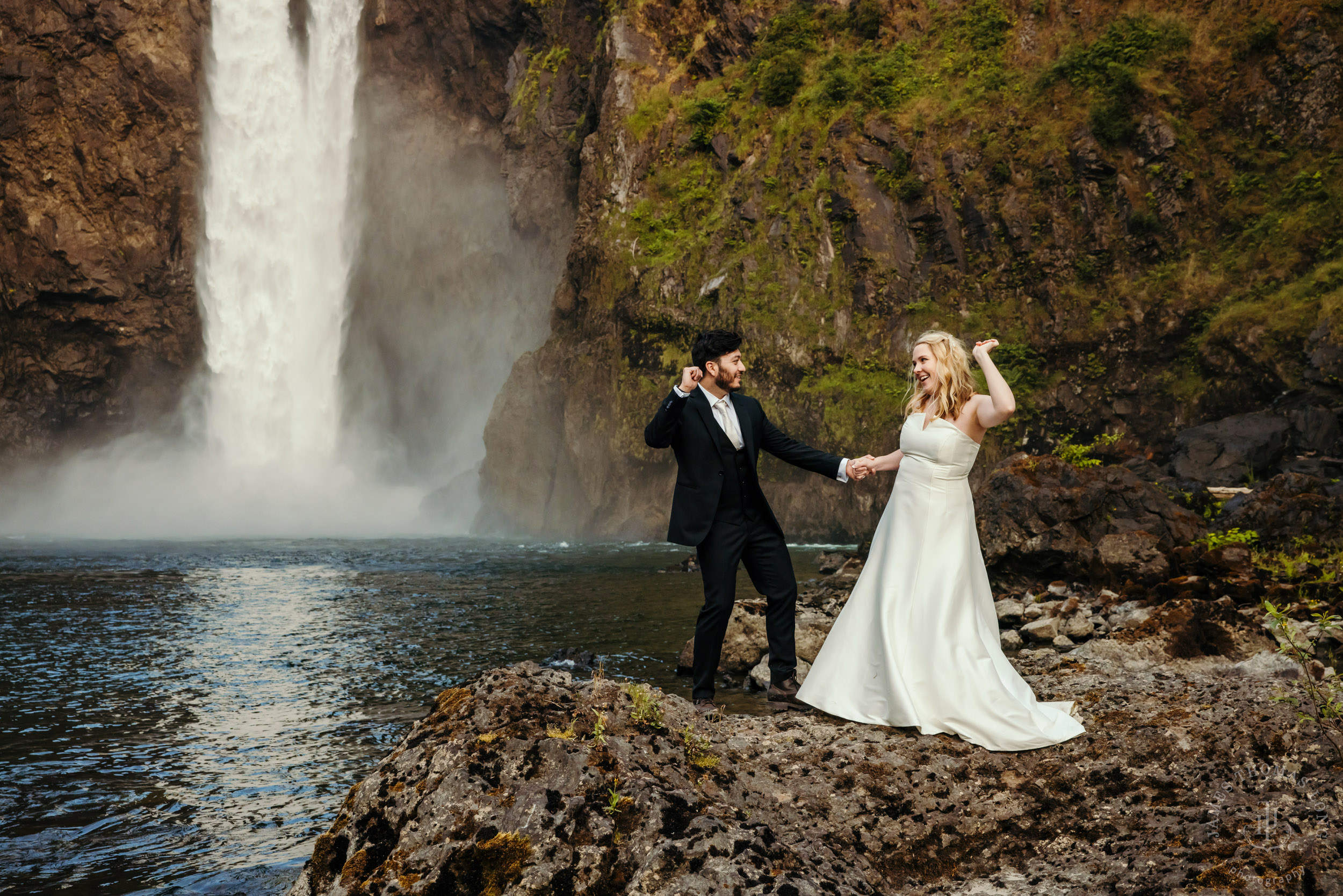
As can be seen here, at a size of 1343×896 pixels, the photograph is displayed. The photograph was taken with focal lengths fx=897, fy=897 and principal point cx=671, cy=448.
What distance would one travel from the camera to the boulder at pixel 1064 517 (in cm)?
1234

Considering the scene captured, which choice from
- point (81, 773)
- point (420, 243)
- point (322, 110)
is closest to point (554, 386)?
point (420, 243)

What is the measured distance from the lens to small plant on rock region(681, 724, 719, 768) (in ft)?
12.5

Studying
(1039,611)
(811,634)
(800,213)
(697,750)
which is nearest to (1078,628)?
(1039,611)

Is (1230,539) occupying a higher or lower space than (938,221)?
lower

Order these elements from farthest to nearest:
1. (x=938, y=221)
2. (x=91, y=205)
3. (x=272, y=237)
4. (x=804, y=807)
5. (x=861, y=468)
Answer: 1. (x=91, y=205)
2. (x=272, y=237)
3. (x=938, y=221)
4. (x=861, y=468)
5. (x=804, y=807)

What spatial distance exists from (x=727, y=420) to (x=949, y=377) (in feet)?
4.79

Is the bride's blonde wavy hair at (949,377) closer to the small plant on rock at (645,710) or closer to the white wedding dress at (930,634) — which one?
the white wedding dress at (930,634)

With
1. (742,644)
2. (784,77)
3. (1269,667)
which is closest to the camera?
(1269,667)

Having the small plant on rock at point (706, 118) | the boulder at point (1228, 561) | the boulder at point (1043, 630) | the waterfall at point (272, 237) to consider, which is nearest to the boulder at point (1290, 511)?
the boulder at point (1228, 561)

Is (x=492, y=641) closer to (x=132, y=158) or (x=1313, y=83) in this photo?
(x=1313, y=83)

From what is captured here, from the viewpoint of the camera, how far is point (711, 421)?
5.96 metres

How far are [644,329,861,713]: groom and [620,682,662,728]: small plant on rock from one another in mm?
1648

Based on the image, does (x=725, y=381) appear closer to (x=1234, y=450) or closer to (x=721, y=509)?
(x=721, y=509)

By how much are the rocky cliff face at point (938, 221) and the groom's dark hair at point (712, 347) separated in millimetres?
16696
